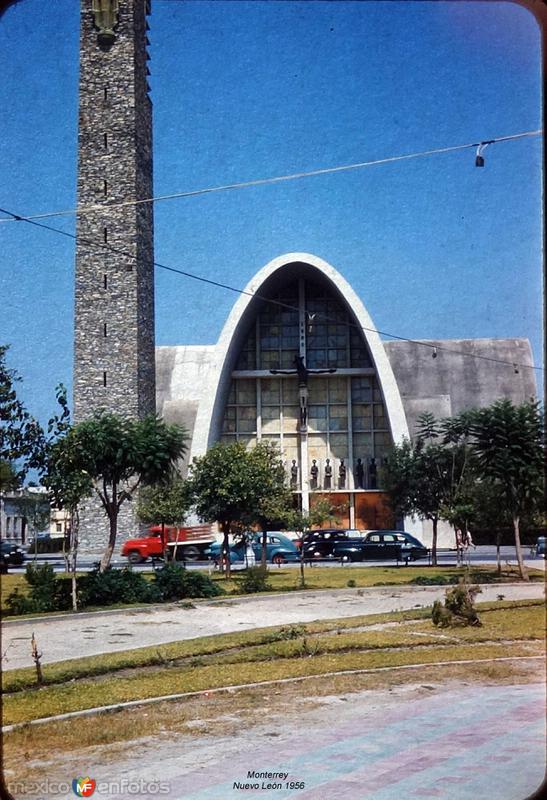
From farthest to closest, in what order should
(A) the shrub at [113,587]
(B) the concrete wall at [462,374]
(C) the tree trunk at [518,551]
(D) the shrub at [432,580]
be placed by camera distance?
(A) the shrub at [113,587], (D) the shrub at [432,580], (C) the tree trunk at [518,551], (B) the concrete wall at [462,374]

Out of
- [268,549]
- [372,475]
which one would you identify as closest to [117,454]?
[372,475]

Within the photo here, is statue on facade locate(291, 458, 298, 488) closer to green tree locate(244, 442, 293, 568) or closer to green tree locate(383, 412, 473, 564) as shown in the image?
green tree locate(244, 442, 293, 568)

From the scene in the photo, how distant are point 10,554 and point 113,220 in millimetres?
2649

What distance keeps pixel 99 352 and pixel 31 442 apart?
160 centimetres

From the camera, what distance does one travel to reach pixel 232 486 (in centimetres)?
775

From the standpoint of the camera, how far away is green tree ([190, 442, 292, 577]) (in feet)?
24.1

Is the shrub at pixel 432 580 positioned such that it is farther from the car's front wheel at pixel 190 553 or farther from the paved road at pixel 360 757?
the car's front wheel at pixel 190 553

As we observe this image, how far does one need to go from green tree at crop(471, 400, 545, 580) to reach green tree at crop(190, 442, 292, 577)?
269cm

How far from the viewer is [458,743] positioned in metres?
4.12

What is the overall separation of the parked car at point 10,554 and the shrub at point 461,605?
3016 mm

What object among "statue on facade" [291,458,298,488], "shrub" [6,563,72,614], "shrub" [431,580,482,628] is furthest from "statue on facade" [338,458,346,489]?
"shrub" [6,563,72,614]

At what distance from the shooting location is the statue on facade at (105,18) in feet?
18.1

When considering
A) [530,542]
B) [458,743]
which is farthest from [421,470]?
[458,743]

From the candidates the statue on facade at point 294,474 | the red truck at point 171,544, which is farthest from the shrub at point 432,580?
the red truck at point 171,544
